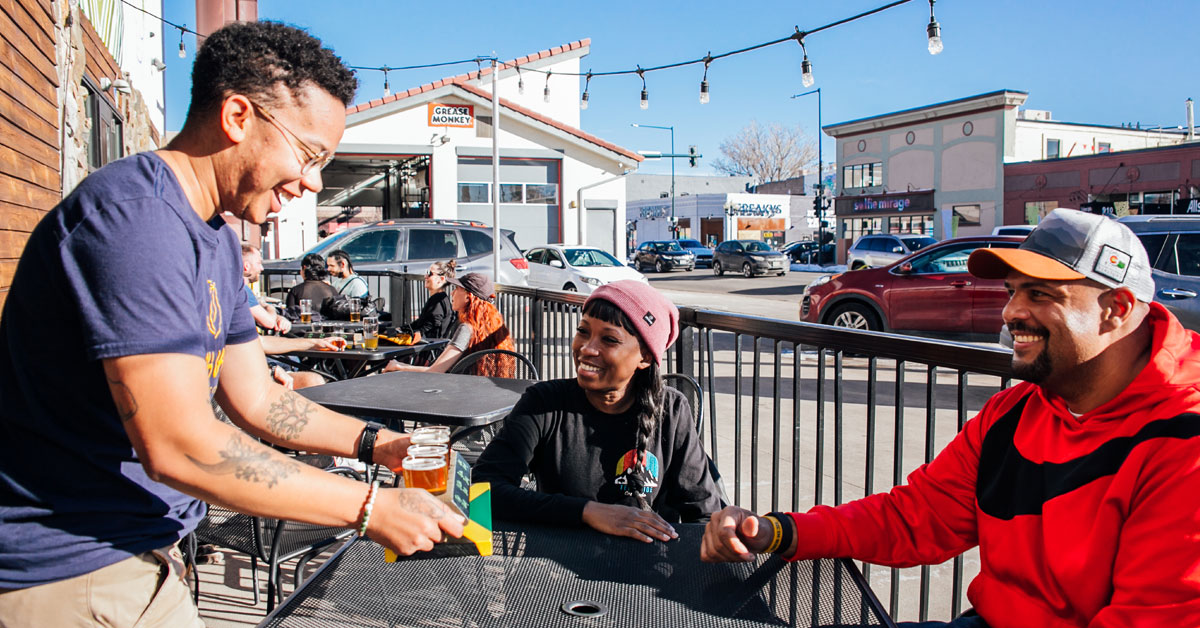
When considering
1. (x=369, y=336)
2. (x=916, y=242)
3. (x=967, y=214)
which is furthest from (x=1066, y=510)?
(x=967, y=214)

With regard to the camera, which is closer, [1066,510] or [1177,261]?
[1066,510]

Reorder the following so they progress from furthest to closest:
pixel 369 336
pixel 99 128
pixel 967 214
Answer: pixel 967 214
pixel 99 128
pixel 369 336

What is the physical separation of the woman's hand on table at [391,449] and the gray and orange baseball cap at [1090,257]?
1516 mm

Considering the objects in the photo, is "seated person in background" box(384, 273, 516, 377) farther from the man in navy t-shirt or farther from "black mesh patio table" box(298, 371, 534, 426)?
the man in navy t-shirt

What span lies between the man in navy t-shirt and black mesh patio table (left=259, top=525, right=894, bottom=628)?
0.77ft

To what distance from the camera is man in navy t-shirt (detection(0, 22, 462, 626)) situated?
1.36m

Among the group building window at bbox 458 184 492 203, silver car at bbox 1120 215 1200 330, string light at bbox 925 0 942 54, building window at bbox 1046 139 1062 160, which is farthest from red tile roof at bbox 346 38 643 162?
building window at bbox 1046 139 1062 160

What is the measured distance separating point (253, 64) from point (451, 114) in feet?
87.4

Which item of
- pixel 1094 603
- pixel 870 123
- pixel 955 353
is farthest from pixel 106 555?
pixel 870 123

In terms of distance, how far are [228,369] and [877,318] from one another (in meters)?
10.9

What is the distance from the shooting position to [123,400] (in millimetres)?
1362

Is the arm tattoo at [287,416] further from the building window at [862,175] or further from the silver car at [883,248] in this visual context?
the building window at [862,175]

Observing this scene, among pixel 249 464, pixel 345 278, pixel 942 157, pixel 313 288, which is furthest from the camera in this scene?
pixel 942 157

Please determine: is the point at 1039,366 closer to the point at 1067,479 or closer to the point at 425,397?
the point at 1067,479
